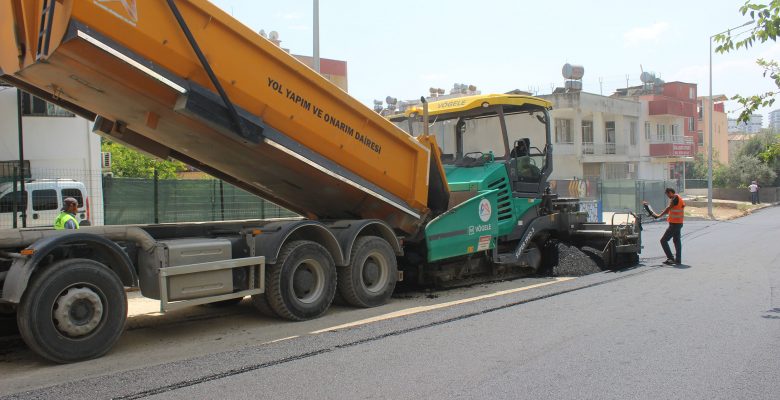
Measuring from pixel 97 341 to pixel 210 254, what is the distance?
1.38 metres

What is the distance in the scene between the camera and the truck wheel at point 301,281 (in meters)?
6.86

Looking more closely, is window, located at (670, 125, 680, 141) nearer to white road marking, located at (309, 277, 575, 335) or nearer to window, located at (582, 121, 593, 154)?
window, located at (582, 121, 593, 154)

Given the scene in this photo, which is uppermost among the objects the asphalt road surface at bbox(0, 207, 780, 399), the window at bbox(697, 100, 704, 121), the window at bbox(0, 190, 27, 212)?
the window at bbox(697, 100, 704, 121)

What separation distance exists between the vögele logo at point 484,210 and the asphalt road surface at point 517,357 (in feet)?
4.34

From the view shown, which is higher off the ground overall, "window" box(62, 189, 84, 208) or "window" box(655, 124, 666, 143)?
"window" box(655, 124, 666, 143)

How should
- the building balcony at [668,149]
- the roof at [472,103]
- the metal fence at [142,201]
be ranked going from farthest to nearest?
the building balcony at [668,149], the metal fence at [142,201], the roof at [472,103]

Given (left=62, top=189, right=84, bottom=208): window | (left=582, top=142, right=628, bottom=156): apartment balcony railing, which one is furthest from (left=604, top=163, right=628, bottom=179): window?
(left=62, top=189, right=84, bottom=208): window

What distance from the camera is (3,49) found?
5840 millimetres

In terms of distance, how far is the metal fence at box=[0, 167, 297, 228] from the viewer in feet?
39.6

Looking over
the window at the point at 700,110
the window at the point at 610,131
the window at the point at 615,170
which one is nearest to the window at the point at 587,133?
the window at the point at 610,131

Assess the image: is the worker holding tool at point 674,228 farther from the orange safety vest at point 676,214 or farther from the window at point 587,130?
the window at point 587,130

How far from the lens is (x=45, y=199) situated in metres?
12.4

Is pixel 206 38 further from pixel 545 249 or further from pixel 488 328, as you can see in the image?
pixel 545 249

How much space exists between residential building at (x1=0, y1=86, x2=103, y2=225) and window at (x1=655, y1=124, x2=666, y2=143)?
138 feet
